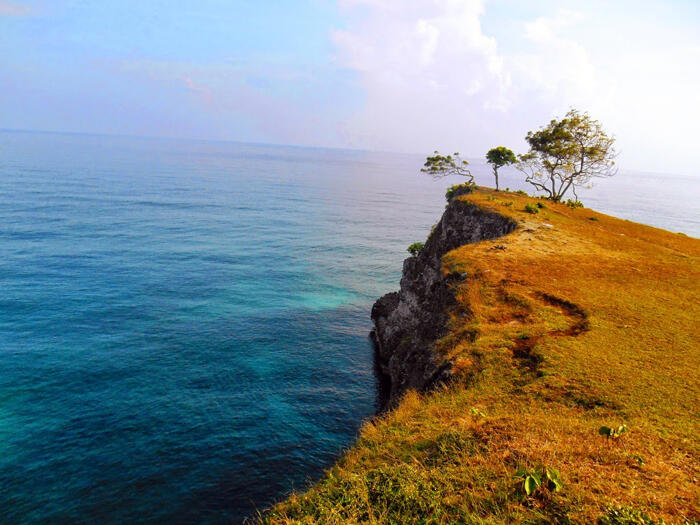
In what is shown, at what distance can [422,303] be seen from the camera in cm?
4169

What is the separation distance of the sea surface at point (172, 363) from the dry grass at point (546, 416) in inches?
653

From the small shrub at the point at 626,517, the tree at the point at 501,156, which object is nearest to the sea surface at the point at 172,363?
the small shrub at the point at 626,517

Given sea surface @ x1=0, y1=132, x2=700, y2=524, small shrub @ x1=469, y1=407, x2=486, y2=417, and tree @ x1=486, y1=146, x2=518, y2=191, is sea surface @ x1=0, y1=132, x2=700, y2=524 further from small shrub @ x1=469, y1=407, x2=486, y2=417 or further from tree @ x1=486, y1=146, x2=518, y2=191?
tree @ x1=486, y1=146, x2=518, y2=191

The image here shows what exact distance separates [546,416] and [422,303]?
2739 cm

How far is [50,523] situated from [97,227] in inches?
3024

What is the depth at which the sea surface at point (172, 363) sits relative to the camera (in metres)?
26.5

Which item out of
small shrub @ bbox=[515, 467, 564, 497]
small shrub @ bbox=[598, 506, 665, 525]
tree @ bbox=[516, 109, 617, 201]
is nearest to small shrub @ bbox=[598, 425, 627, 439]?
small shrub @ bbox=[515, 467, 564, 497]

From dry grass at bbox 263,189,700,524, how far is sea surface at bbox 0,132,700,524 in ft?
54.4

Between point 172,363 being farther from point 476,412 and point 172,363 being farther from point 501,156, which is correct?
point 501,156

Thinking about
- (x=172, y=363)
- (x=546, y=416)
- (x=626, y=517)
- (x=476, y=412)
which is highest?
(x=626, y=517)

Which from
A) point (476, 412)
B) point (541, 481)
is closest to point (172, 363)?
point (476, 412)

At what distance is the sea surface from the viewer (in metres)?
26.5

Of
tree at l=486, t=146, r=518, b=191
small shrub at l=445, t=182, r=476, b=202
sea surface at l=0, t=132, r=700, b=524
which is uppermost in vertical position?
tree at l=486, t=146, r=518, b=191

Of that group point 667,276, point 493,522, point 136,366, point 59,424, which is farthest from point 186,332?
point 667,276
